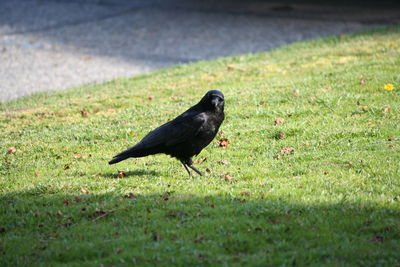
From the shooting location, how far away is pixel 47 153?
27.7 feet

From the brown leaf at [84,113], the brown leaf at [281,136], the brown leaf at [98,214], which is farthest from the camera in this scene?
the brown leaf at [84,113]

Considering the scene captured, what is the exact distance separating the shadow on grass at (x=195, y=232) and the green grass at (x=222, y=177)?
0.02 metres

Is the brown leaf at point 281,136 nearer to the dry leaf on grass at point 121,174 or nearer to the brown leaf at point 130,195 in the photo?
the dry leaf on grass at point 121,174

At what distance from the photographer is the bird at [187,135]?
6.95 metres

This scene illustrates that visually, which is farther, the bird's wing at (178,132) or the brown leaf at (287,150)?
the brown leaf at (287,150)

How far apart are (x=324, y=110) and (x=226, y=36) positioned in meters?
8.38

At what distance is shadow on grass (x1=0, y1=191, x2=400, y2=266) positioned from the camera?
479 cm

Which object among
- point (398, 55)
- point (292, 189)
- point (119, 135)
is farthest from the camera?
point (398, 55)

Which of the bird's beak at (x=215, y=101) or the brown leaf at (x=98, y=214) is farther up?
the bird's beak at (x=215, y=101)

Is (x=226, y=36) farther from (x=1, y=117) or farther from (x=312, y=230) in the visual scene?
(x=312, y=230)

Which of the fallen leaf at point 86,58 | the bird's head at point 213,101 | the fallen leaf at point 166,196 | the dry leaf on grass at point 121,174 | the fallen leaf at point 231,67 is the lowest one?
the dry leaf on grass at point 121,174

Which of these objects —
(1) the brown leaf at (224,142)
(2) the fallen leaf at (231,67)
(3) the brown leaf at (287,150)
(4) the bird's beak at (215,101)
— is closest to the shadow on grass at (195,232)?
(4) the bird's beak at (215,101)

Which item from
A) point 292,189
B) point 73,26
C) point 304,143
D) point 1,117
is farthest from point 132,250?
point 73,26

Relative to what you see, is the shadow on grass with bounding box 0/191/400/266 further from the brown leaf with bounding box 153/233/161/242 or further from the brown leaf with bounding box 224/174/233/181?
the brown leaf with bounding box 224/174/233/181
